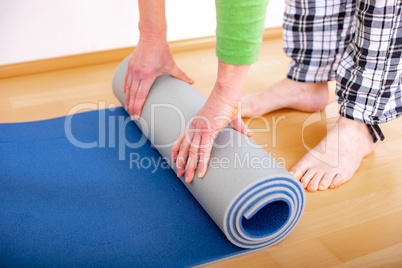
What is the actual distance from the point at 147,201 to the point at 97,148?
362 mm

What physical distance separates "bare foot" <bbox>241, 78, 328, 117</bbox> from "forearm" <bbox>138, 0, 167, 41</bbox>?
490mm

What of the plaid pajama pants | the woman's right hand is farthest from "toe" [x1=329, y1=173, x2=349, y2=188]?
the woman's right hand

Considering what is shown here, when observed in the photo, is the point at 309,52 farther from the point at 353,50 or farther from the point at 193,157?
the point at 193,157

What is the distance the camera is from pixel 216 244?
119 centimetres

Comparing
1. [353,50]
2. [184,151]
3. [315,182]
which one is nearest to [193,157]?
[184,151]

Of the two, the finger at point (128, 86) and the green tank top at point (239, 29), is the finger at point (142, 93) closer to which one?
the finger at point (128, 86)

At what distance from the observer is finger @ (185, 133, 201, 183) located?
48.1 inches

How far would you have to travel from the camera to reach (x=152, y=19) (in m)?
1.52

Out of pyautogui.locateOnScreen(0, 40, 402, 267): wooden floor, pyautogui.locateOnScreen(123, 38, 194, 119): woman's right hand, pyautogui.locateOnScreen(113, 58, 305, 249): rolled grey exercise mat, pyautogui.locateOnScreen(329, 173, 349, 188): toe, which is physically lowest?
pyautogui.locateOnScreen(0, 40, 402, 267): wooden floor

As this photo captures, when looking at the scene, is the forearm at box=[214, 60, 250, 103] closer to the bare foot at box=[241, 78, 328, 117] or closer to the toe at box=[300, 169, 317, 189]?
the toe at box=[300, 169, 317, 189]

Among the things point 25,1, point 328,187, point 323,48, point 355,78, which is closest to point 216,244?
point 328,187

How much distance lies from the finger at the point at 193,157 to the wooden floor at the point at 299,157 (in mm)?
253

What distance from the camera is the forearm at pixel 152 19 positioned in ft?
4.94

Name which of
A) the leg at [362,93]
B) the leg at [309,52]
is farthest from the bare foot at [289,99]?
the leg at [362,93]
